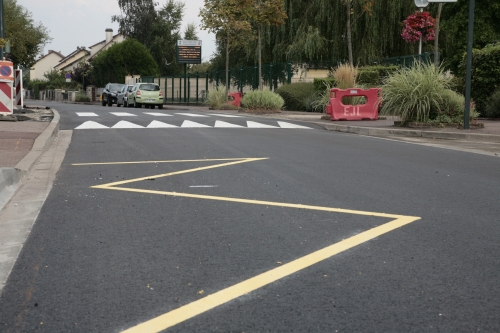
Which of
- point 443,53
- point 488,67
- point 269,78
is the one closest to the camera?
point 488,67

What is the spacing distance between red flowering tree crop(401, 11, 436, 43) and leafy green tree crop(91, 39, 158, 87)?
40.0 meters

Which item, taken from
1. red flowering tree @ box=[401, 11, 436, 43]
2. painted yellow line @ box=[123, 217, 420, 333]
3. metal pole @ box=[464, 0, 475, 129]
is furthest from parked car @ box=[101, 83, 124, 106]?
painted yellow line @ box=[123, 217, 420, 333]

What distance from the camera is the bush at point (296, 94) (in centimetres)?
3089

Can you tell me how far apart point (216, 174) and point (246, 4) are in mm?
24815

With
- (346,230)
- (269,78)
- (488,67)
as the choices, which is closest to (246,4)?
(269,78)

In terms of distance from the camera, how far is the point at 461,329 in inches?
134

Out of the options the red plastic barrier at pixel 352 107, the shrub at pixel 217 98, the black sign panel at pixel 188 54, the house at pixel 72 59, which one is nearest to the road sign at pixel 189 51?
the black sign panel at pixel 188 54

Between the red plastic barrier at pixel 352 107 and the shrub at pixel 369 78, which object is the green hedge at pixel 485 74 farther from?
the shrub at pixel 369 78

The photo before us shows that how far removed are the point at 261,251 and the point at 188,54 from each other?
45.5 metres

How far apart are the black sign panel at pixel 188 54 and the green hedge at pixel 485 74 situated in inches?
1184

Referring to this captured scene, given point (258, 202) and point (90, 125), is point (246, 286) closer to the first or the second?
point (258, 202)

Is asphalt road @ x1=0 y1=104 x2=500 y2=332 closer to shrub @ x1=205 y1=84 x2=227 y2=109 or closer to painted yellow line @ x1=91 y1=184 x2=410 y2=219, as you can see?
painted yellow line @ x1=91 y1=184 x2=410 y2=219

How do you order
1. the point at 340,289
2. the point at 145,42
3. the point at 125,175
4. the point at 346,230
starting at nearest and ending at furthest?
the point at 340,289, the point at 346,230, the point at 125,175, the point at 145,42

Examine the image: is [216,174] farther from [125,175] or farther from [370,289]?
[370,289]
